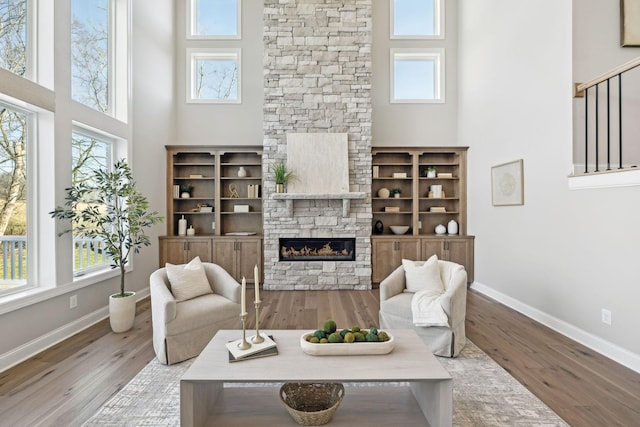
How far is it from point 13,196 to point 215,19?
15.7 feet

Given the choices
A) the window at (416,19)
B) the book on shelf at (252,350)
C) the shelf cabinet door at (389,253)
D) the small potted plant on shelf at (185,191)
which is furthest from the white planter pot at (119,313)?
the window at (416,19)

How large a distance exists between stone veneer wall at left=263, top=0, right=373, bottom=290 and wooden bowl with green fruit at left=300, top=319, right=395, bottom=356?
11.6 ft

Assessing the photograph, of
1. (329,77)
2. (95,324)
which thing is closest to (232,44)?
(329,77)

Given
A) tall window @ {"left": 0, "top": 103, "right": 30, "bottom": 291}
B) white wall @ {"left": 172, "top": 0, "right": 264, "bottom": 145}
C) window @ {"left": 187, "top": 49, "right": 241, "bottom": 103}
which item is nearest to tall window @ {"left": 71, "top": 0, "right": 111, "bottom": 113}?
tall window @ {"left": 0, "top": 103, "right": 30, "bottom": 291}

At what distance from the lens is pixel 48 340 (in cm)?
319

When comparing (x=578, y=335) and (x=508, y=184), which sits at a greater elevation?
(x=508, y=184)

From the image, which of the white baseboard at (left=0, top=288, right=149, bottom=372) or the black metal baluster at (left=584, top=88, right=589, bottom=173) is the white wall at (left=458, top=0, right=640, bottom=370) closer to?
the black metal baluster at (left=584, top=88, right=589, bottom=173)

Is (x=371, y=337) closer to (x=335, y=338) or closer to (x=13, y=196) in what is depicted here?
(x=335, y=338)

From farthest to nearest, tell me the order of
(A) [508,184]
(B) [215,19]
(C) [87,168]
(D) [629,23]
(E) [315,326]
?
(B) [215,19], (A) [508,184], (C) [87,168], (E) [315,326], (D) [629,23]

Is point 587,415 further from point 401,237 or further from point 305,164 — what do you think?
point 305,164

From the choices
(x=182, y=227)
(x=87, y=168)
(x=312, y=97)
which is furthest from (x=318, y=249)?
(x=87, y=168)

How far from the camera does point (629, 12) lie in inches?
137

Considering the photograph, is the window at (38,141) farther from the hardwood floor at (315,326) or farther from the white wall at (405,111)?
the white wall at (405,111)

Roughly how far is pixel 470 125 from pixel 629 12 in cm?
247
